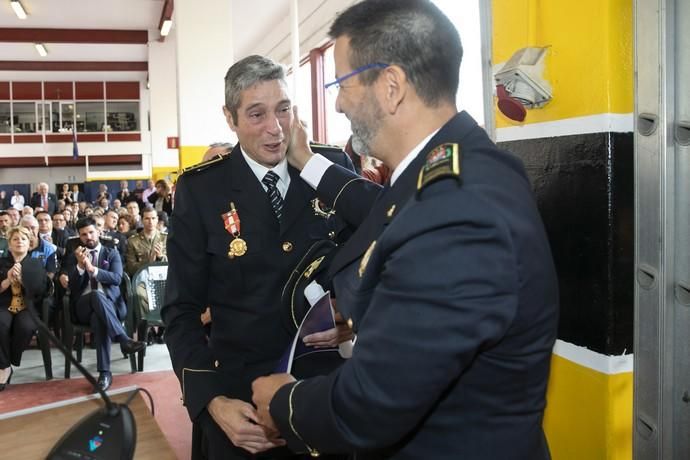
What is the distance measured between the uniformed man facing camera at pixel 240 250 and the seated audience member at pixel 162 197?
7307 mm

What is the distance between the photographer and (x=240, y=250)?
1.64 metres

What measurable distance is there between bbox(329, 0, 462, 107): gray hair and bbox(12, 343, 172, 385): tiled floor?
15.1 feet

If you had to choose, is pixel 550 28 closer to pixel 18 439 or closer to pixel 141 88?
pixel 18 439

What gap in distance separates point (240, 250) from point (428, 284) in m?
0.90

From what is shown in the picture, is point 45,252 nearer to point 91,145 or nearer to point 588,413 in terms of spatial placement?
point 588,413

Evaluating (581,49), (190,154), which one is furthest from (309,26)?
(581,49)

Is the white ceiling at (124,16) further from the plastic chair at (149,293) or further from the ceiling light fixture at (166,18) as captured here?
the plastic chair at (149,293)

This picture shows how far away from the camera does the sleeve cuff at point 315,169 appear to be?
167cm

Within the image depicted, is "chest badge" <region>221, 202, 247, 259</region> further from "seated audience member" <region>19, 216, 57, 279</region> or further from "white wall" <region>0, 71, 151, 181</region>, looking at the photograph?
"white wall" <region>0, 71, 151, 181</region>

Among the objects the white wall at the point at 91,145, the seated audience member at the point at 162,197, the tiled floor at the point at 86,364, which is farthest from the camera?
the white wall at the point at 91,145

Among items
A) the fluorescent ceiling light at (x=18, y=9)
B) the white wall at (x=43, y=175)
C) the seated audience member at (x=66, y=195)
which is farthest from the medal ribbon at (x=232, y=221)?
the white wall at (x=43, y=175)

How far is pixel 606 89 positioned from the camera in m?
1.32

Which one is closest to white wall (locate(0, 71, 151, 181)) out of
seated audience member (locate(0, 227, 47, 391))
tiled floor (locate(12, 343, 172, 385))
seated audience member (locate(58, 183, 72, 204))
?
seated audience member (locate(58, 183, 72, 204))

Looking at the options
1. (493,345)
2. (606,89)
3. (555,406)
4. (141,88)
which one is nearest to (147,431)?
(493,345)
